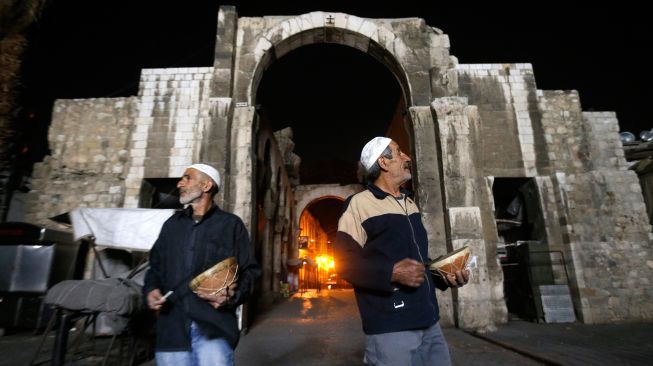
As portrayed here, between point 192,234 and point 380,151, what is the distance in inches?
56.3

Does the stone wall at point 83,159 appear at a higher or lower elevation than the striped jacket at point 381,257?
higher

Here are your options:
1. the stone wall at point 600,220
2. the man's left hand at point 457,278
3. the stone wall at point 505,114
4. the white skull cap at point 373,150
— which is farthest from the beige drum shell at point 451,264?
the stone wall at point 600,220

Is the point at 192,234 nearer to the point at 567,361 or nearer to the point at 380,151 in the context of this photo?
the point at 380,151

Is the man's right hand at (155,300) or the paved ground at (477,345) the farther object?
the paved ground at (477,345)

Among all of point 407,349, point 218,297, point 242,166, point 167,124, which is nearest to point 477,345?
point 407,349

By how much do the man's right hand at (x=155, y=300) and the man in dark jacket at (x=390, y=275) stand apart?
1.16 m

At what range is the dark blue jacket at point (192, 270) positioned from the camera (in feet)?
6.74

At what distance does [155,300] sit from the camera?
2.02 meters

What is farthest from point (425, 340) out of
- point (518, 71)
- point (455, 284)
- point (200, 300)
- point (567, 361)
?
point (518, 71)

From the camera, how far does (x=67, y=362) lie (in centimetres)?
449

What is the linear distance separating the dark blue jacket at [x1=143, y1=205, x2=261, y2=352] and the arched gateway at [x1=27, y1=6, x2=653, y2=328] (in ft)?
15.8

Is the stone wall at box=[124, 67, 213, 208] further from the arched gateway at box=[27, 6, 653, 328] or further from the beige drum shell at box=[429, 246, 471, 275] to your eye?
the beige drum shell at box=[429, 246, 471, 275]

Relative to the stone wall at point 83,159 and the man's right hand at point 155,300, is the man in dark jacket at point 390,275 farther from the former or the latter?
the stone wall at point 83,159

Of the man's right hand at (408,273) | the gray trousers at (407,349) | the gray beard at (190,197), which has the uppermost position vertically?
the gray beard at (190,197)
